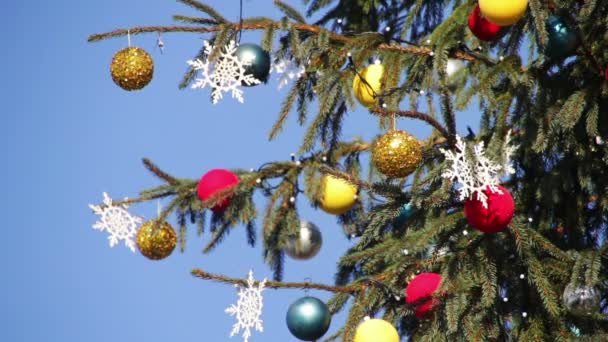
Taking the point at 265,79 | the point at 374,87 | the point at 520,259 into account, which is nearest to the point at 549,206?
the point at 520,259

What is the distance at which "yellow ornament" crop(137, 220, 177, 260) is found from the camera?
6.98 m

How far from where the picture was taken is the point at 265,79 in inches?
267

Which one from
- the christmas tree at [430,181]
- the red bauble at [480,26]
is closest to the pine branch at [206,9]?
the christmas tree at [430,181]

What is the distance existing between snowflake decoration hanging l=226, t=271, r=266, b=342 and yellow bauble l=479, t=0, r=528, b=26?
1410mm

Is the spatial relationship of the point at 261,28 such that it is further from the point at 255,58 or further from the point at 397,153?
the point at 397,153

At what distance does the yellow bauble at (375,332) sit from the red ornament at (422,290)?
5.9 inches

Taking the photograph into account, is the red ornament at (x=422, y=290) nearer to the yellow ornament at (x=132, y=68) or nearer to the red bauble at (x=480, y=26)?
the red bauble at (x=480, y=26)

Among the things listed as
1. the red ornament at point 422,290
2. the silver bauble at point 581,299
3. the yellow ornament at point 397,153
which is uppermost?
the yellow ornament at point 397,153

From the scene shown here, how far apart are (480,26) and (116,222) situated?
1871 millimetres

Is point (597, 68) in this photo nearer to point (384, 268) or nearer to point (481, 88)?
point (481, 88)

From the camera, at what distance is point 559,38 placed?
6480mm

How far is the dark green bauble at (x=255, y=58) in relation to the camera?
21.8ft

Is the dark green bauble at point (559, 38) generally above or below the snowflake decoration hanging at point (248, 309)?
above

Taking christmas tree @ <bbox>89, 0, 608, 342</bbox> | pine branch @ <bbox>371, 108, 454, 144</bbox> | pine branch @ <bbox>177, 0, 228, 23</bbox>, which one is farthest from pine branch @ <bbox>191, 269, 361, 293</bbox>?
pine branch @ <bbox>177, 0, 228, 23</bbox>
